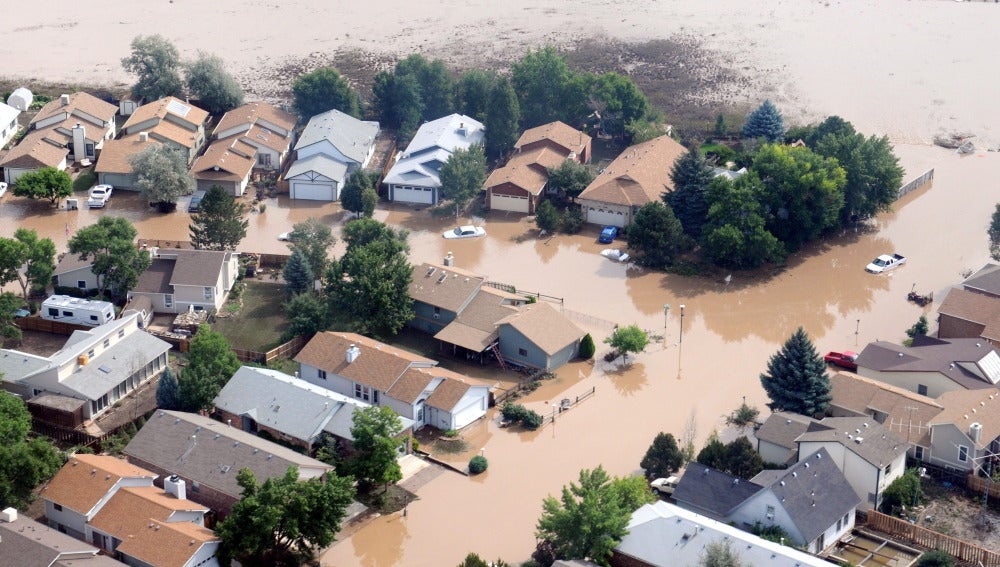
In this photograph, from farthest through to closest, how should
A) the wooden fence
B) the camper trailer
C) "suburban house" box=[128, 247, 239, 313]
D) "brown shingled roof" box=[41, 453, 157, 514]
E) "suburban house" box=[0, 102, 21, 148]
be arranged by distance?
"suburban house" box=[0, 102, 21, 148], "suburban house" box=[128, 247, 239, 313], the camper trailer, "brown shingled roof" box=[41, 453, 157, 514], the wooden fence

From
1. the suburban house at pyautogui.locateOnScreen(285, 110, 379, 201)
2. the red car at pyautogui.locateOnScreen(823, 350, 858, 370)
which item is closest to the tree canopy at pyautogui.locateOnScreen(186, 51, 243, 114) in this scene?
the suburban house at pyautogui.locateOnScreen(285, 110, 379, 201)

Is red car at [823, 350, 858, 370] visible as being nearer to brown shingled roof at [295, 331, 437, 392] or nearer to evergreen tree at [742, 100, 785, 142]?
brown shingled roof at [295, 331, 437, 392]

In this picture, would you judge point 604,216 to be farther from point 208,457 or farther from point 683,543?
point 683,543

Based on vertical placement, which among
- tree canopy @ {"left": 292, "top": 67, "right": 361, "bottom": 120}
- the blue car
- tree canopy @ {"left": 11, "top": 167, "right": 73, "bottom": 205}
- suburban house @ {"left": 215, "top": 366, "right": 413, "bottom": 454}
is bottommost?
the blue car

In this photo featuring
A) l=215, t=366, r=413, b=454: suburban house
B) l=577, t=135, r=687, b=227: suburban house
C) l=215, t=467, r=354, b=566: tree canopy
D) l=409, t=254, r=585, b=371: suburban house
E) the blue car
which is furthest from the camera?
l=577, t=135, r=687, b=227: suburban house

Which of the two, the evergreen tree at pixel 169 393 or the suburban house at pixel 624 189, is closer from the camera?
the evergreen tree at pixel 169 393

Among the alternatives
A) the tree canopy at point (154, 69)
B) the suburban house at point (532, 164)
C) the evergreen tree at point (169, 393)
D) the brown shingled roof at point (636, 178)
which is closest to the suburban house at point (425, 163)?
the suburban house at point (532, 164)

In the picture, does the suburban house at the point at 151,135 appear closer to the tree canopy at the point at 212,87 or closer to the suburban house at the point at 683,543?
the tree canopy at the point at 212,87

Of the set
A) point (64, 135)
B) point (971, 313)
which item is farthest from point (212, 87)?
point (971, 313)
